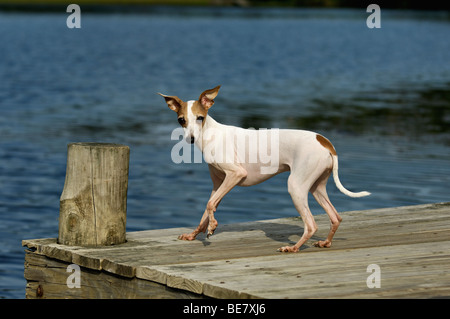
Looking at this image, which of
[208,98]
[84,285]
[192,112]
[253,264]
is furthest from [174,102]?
[84,285]

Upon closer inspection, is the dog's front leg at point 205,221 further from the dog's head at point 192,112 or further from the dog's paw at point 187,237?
the dog's head at point 192,112

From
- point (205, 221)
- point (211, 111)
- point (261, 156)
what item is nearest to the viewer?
point (261, 156)

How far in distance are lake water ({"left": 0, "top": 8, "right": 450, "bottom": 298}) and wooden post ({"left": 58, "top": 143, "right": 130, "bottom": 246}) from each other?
2.70 meters

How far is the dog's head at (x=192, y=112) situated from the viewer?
328 inches

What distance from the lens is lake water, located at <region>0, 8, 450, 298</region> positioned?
50.5 ft

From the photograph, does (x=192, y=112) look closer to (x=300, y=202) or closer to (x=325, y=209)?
(x=300, y=202)

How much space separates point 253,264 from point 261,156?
1179 mm

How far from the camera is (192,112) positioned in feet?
27.4

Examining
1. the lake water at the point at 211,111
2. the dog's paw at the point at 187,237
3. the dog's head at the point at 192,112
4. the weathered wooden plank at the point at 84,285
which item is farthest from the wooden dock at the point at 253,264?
the lake water at the point at 211,111

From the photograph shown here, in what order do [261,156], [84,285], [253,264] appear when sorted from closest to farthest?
[253,264]
[84,285]
[261,156]

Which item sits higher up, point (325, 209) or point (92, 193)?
point (92, 193)

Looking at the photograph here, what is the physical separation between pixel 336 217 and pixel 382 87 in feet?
90.4

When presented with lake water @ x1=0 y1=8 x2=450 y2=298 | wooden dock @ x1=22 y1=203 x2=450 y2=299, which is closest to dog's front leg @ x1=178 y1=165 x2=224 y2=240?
wooden dock @ x1=22 y1=203 x2=450 y2=299
